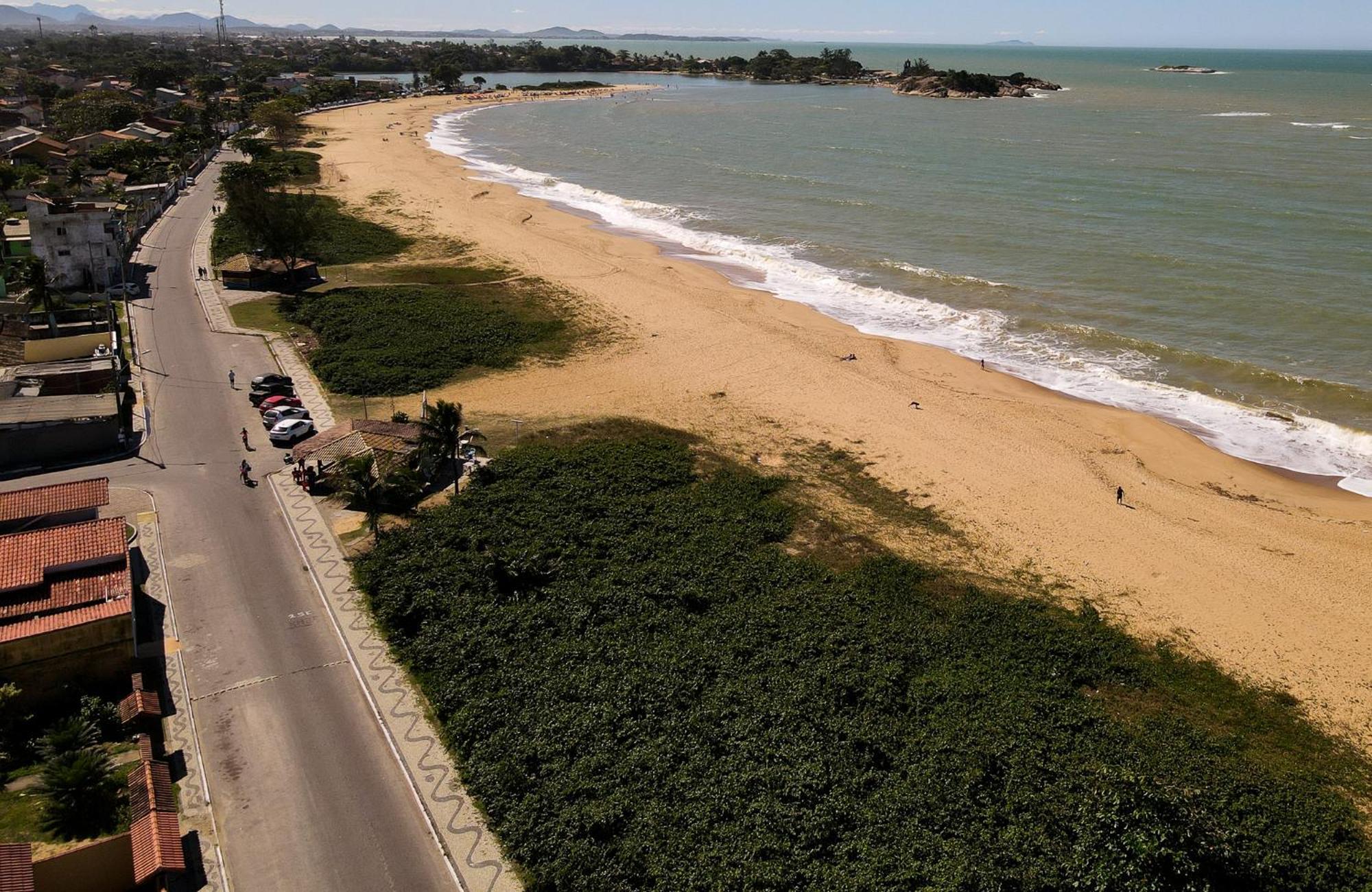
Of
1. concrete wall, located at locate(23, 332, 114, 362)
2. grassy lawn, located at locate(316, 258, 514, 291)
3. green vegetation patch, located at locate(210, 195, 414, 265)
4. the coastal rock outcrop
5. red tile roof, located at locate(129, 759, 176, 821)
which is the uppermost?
the coastal rock outcrop

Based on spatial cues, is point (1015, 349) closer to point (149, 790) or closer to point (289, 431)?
point (289, 431)

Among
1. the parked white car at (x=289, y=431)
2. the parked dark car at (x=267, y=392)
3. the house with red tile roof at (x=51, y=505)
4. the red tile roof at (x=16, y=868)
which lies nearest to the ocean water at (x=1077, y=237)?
the parked dark car at (x=267, y=392)

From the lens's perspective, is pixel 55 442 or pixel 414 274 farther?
pixel 414 274

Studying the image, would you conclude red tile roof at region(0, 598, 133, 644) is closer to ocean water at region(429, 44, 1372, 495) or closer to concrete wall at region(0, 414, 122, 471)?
concrete wall at region(0, 414, 122, 471)

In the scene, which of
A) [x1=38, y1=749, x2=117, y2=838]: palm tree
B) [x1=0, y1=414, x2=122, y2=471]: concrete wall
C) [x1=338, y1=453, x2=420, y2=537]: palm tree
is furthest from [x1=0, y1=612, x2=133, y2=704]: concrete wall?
[x1=0, y1=414, x2=122, y2=471]: concrete wall

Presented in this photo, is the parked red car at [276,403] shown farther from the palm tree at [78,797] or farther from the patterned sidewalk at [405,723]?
the palm tree at [78,797]

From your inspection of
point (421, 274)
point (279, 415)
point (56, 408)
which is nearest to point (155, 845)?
point (279, 415)
